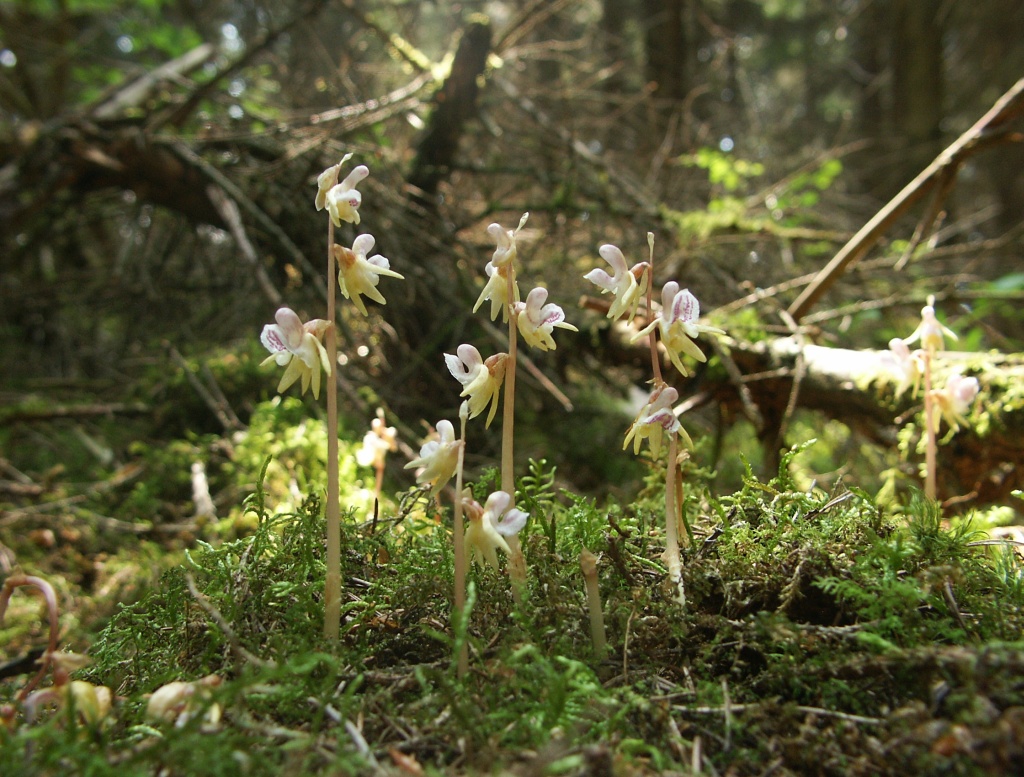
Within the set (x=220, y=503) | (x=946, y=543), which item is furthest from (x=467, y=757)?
(x=220, y=503)

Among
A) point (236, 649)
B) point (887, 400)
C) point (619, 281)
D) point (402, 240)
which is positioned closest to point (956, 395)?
point (887, 400)

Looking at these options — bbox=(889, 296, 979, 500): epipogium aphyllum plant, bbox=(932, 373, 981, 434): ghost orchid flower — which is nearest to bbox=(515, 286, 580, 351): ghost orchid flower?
bbox=(889, 296, 979, 500): epipogium aphyllum plant

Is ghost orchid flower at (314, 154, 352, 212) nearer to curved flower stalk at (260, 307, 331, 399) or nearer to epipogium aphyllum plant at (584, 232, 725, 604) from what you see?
curved flower stalk at (260, 307, 331, 399)

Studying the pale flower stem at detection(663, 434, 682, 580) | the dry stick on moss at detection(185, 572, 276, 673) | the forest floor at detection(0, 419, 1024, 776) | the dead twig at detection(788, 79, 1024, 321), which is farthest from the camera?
the dead twig at detection(788, 79, 1024, 321)

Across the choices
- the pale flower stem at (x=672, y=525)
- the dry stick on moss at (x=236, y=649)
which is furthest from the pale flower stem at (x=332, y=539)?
the pale flower stem at (x=672, y=525)

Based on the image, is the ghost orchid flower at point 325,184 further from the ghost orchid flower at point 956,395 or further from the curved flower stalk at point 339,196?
the ghost orchid flower at point 956,395
